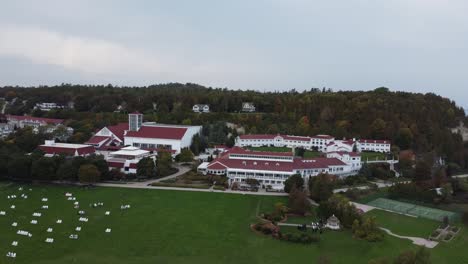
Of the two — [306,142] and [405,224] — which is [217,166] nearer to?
[405,224]

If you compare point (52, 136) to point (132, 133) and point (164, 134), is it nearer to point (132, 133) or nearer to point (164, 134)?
point (132, 133)

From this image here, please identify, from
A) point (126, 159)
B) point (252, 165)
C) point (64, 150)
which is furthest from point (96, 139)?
point (252, 165)

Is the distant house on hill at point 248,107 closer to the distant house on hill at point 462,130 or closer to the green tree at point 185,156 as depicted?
the green tree at point 185,156

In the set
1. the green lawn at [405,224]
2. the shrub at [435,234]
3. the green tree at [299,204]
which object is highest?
the green tree at [299,204]

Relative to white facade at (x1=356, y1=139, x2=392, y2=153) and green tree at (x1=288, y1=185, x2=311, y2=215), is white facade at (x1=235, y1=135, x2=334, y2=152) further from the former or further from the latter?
green tree at (x1=288, y1=185, x2=311, y2=215)

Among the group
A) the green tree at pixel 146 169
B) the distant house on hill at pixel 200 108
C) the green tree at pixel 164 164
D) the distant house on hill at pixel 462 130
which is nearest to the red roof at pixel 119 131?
the green tree at pixel 164 164

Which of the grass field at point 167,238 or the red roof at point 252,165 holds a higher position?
the red roof at point 252,165
